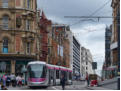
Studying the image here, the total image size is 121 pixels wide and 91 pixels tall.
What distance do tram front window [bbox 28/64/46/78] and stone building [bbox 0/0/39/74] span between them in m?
15.4

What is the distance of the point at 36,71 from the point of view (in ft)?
124

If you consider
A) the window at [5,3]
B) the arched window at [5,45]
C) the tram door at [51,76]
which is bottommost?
the tram door at [51,76]

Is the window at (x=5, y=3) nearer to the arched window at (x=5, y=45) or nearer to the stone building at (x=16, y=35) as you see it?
the stone building at (x=16, y=35)

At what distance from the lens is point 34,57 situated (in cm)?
5519

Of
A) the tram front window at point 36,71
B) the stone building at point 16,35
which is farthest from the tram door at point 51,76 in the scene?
the stone building at point 16,35

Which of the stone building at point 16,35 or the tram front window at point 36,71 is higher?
the stone building at point 16,35

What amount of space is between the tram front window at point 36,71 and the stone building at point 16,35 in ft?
50.4

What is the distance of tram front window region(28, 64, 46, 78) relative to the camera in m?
37.6

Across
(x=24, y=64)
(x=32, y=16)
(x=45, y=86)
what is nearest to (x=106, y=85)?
(x=45, y=86)

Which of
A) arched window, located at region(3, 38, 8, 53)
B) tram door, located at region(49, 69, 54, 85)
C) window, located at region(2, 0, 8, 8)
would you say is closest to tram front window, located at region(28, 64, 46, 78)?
tram door, located at region(49, 69, 54, 85)

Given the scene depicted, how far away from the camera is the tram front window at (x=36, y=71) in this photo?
37625 millimetres

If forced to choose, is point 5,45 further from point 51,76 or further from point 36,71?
point 36,71

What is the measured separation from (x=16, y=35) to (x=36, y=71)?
1759cm

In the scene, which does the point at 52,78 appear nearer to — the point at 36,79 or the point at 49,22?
the point at 36,79
